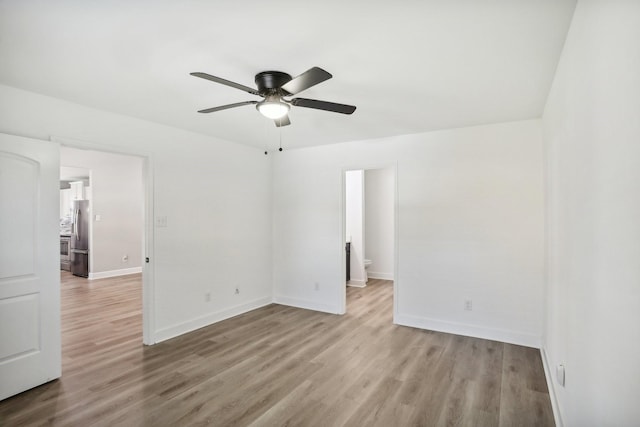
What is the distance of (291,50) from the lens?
2.04 metres

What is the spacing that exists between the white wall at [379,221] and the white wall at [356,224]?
2.77ft

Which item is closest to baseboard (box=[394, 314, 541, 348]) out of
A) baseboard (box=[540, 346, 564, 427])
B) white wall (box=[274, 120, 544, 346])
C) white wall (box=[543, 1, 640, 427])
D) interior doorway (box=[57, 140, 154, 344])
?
white wall (box=[274, 120, 544, 346])

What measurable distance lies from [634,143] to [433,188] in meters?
3.15

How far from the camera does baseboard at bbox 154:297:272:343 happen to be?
147 inches

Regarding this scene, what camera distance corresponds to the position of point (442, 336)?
3.84 meters

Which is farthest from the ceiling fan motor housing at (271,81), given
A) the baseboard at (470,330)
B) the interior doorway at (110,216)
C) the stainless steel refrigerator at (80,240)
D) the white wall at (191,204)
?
the stainless steel refrigerator at (80,240)

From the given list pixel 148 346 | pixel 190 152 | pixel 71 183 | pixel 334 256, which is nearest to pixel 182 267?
pixel 148 346

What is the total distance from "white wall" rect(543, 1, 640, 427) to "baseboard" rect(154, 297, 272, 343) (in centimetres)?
367

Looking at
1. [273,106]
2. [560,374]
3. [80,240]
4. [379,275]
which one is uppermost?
[273,106]

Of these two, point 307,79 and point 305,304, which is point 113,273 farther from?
point 307,79

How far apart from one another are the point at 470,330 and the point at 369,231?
366 cm

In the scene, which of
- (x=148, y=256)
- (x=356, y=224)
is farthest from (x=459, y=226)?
(x=148, y=256)

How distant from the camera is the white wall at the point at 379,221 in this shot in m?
7.05

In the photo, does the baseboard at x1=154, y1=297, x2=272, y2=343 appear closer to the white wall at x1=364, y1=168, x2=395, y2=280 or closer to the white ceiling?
the white ceiling
